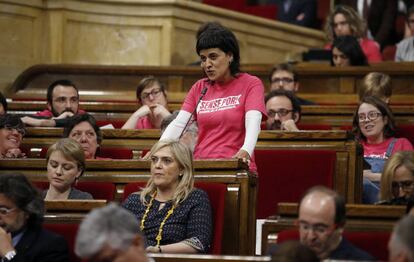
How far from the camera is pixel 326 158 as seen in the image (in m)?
3.78

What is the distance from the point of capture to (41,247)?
2.86 m

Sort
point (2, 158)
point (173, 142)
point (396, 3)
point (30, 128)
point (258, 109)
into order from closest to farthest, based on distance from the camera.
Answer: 1. point (173, 142)
2. point (258, 109)
3. point (2, 158)
4. point (30, 128)
5. point (396, 3)

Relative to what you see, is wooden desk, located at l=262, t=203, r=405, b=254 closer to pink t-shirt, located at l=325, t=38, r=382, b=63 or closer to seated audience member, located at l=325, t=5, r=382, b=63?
seated audience member, located at l=325, t=5, r=382, b=63

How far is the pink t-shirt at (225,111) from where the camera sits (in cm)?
356

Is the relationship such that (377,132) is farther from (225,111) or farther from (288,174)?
(225,111)

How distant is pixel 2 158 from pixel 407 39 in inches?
95.7

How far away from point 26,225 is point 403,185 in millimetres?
990

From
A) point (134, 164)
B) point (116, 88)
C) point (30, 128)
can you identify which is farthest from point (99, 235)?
point (116, 88)

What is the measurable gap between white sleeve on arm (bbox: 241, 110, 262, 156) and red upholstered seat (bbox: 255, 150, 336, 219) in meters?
0.37

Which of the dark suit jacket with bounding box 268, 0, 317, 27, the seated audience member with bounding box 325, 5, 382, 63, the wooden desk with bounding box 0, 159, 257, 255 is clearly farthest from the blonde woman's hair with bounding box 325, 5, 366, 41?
the wooden desk with bounding box 0, 159, 257, 255

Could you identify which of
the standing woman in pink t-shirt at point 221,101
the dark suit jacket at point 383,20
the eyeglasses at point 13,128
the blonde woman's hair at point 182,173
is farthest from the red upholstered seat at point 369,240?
the dark suit jacket at point 383,20

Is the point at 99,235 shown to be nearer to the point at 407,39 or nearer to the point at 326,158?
the point at 326,158

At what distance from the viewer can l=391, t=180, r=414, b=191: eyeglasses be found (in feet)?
10.4

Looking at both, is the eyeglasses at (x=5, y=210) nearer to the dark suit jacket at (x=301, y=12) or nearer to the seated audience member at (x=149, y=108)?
the seated audience member at (x=149, y=108)
